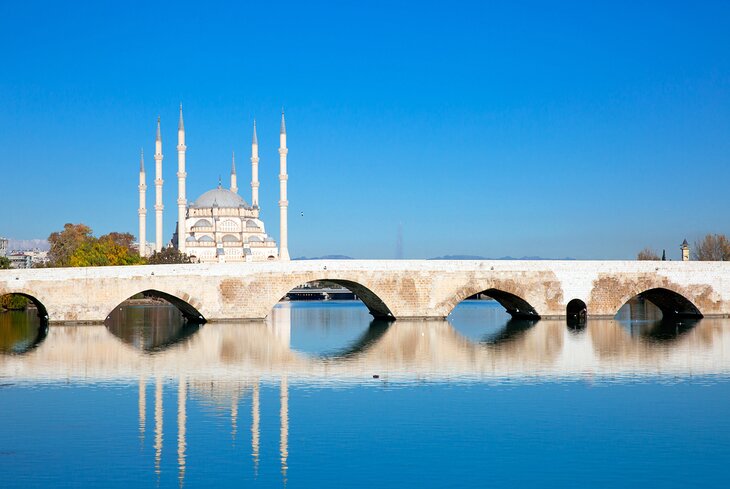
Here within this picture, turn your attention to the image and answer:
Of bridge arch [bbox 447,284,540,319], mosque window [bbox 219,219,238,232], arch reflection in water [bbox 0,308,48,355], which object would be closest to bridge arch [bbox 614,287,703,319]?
bridge arch [bbox 447,284,540,319]

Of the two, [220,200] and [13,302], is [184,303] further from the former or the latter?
[220,200]

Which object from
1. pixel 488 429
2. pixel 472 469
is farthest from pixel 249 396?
pixel 472 469

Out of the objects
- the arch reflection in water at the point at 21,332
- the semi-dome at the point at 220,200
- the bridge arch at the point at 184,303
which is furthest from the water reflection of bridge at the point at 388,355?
the semi-dome at the point at 220,200

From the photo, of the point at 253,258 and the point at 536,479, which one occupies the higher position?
the point at 253,258

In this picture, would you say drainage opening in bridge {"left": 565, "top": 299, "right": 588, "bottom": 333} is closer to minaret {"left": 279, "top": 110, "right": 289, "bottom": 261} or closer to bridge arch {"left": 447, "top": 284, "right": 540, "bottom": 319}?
bridge arch {"left": 447, "top": 284, "right": 540, "bottom": 319}

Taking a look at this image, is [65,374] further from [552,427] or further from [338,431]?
[552,427]
